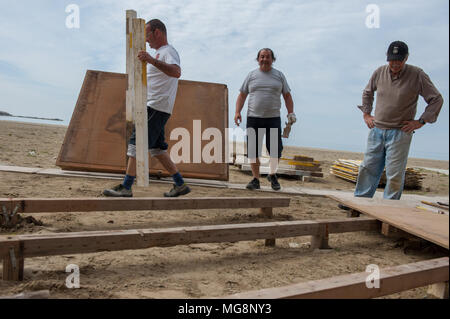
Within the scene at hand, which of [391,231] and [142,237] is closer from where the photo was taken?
[142,237]

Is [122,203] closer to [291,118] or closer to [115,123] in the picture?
[115,123]

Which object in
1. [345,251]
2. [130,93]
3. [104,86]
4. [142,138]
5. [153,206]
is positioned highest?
[104,86]

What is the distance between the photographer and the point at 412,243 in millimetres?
2910

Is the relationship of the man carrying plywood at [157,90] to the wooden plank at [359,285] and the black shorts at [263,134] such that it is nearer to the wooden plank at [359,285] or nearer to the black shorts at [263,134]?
the black shorts at [263,134]

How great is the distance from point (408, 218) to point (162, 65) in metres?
2.71

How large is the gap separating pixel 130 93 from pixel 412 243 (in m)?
2.94

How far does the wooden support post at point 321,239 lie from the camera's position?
9.08ft

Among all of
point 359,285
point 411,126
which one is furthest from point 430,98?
point 359,285

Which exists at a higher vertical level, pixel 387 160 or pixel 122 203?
pixel 387 160

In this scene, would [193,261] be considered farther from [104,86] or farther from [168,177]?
[104,86]

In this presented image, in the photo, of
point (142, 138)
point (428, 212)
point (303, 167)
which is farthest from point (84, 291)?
point (303, 167)

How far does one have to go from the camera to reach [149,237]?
2223 mm

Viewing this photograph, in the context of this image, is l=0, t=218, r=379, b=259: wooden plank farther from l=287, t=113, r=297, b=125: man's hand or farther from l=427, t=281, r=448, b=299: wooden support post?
l=287, t=113, r=297, b=125: man's hand

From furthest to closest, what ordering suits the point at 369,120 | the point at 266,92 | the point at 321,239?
1. the point at 266,92
2. the point at 369,120
3. the point at 321,239
